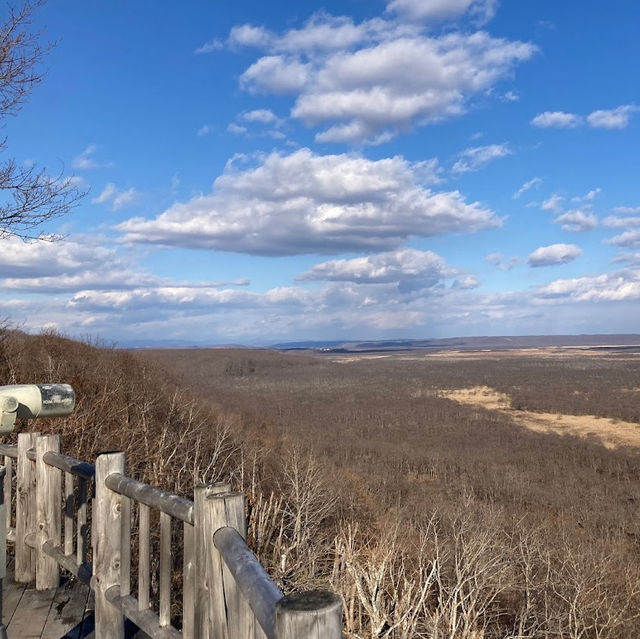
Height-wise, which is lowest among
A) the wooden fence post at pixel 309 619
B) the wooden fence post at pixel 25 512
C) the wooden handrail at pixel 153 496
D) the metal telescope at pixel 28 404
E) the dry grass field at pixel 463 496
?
the dry grass field at pixel 463 496

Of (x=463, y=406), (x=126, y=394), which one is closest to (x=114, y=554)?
(x=126, y=394)

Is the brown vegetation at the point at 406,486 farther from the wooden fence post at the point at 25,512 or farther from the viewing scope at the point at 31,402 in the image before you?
the viewing scope at the point at 31,402

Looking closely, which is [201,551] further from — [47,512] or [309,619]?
[47,512]

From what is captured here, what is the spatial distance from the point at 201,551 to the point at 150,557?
1077mm

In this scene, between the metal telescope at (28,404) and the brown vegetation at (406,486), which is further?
the brown vegetation at (406,486)

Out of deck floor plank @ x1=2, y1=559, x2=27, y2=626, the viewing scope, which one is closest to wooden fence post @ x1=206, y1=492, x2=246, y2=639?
the viewing scope

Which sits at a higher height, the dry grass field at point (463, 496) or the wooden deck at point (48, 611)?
the wooden deck at point (48, 611)

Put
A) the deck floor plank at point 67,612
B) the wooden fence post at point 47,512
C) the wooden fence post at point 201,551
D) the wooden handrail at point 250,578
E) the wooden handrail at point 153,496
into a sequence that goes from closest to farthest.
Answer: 1. the wooden handrail at point 250,578
2. the wooden fence post at point 201,551
3. the wooden handrail at point 153,496
4. the deck floor plank at point 67,612
5. the wooden fence post at point 47,512

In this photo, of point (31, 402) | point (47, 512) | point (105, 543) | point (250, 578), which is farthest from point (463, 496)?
point (250, 578)

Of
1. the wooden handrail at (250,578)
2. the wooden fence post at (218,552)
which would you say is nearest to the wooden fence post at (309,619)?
the wooden handrail at (250,578)

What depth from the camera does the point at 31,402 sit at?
2.51 metres

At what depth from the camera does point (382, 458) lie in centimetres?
3328

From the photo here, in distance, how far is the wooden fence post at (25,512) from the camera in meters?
4.80

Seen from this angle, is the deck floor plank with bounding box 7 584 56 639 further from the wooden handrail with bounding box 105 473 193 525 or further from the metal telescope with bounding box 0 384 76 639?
the metal telescope with bounding box 0 384 76 639
